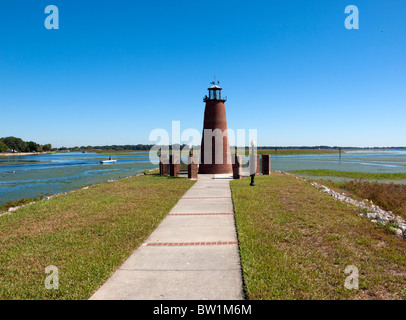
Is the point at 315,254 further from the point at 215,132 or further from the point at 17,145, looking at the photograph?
the point at 17,145

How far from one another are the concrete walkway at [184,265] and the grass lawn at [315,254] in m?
0.27

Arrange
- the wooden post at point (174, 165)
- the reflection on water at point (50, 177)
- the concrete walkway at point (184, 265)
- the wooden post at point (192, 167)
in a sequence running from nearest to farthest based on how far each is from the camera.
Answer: the concrete walkway at point (184, 265)
the wooden post at point (192, 167)
the wooden post at point (174, 165)
the reflection on water at point (50, 177)

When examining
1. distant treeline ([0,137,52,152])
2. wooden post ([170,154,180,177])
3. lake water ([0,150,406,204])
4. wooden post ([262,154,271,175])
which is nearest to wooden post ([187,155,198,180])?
wooden post ([170,154,180,177])

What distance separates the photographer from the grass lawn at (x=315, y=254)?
143 inches

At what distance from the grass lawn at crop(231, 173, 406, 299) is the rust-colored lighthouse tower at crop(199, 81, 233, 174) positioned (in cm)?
1089

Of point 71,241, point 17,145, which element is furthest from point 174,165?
point 17,145

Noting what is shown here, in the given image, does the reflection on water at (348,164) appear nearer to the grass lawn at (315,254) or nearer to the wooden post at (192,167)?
the wooden post at (192,167)

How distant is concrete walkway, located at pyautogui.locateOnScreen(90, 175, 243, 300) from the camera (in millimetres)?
3551

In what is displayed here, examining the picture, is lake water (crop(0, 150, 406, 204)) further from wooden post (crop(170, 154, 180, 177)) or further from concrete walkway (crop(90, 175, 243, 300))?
concrete walkway (crop(90, 175, 243, 300))

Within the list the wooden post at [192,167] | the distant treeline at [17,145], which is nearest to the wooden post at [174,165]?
the wooden post at [192,167]

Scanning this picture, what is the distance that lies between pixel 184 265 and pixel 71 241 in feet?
9.37

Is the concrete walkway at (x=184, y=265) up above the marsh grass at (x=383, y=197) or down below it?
above
